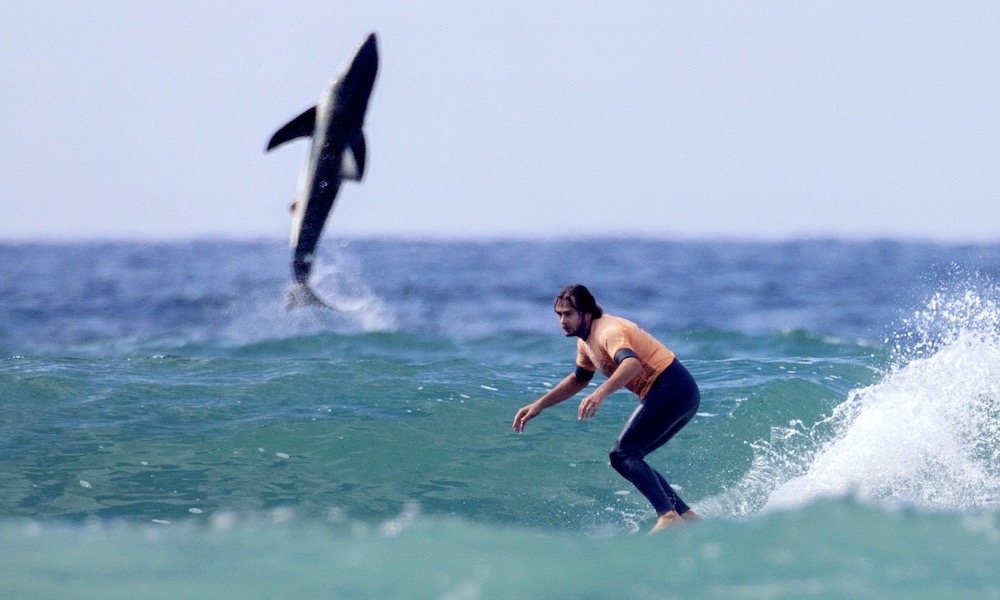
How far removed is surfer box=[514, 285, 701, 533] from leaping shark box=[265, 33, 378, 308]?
2.65 meters

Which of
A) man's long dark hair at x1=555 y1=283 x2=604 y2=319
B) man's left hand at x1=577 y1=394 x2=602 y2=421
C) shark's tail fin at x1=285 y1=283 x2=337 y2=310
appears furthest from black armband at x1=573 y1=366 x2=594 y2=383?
shark's tail fin at x1=285 y1=283 x2=337 y2=310

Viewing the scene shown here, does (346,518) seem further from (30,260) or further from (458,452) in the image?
(30,260)

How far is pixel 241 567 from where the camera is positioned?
618cm

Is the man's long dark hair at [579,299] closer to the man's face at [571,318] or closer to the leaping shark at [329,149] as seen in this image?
the man's face at [571,318]

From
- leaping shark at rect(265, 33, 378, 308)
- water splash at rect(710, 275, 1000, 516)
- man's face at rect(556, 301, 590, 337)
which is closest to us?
man's face at rect(556, 301, 590, 337)

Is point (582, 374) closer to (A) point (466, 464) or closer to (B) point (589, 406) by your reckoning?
(B) point (589, 406)

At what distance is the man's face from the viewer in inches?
335

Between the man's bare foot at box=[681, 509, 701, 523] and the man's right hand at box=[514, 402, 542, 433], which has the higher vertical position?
the man's right hand at box=[514, 402, 542, 433]

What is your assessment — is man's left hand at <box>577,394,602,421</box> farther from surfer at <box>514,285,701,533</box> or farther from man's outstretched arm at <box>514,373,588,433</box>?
man's outstretched arm at <box>514,373,588,433</box>

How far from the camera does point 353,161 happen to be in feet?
33.8

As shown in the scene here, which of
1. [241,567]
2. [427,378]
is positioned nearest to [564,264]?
[427,378]

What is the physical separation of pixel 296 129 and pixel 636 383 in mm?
3949

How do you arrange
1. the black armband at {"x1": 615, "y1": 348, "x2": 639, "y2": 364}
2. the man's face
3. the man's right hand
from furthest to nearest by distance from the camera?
1. the man's right hand
2. the man's face
3. the black armband at {"x1": 615, "y1": 348, "x2": 639, "y2": 364}

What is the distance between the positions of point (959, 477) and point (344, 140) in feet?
20.0
